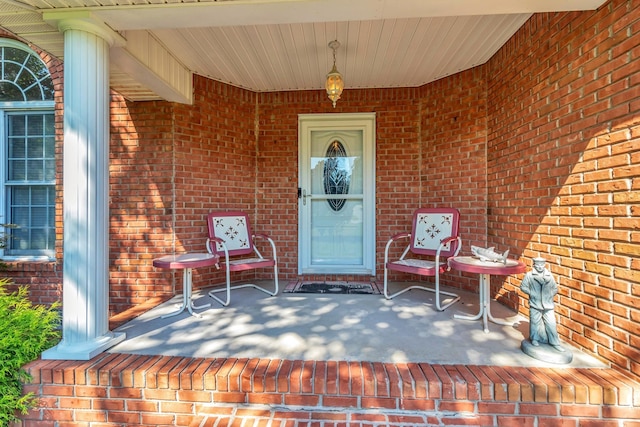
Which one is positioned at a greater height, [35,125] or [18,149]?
[35,125]

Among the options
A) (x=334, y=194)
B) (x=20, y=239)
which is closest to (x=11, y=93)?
(x=20, y=239)

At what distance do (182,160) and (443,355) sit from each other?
330 centimetres

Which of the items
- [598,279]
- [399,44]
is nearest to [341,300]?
[598,279]

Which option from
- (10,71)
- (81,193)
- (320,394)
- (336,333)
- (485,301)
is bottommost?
(320,394)

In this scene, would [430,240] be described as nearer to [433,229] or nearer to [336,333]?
[433,229]

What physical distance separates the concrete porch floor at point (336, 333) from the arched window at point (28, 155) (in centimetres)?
212

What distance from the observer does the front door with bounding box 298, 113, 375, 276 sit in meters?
4.07

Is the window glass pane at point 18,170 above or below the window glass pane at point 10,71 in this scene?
below

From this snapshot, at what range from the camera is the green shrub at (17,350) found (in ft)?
5.61

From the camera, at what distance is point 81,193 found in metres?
1.97

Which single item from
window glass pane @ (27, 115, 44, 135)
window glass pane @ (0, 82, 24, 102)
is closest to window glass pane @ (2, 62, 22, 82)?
window glass pane @ (0, 82, 24, 102)

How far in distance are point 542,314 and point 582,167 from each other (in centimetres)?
102

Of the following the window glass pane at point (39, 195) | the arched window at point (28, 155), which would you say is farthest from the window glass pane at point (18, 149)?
the window glass pane at point (39, 195)

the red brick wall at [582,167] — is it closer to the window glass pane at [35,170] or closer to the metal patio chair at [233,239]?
the metal patio chair at [233,239]
